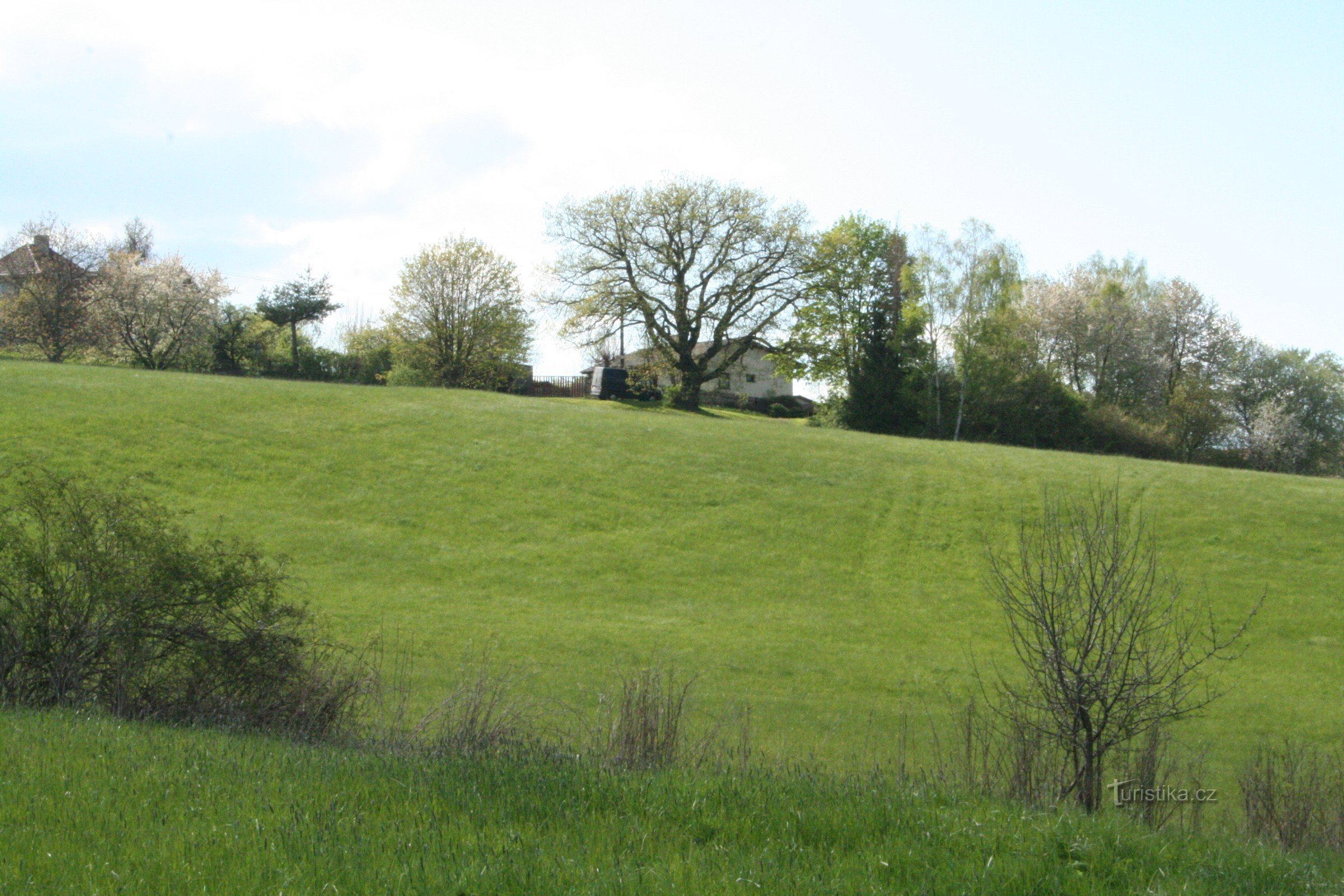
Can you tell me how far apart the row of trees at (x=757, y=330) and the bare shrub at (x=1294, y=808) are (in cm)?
4537

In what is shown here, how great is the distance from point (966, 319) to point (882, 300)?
699cm

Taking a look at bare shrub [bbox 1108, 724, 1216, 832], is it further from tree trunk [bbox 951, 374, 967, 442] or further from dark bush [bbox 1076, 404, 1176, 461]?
dark bush [bbox 1076, 404, 1176, 461]

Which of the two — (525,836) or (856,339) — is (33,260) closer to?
(856,339)

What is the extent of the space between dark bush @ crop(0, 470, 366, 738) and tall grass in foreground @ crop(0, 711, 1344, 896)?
2809mm

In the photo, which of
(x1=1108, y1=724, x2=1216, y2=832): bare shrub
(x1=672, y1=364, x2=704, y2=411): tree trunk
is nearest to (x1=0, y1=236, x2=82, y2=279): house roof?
(x1=672, y1=364, x2=704, y2=411): tree trunk

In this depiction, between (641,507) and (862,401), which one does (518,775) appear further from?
(862,401)

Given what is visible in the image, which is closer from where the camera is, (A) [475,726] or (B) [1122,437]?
(A) [475,726]

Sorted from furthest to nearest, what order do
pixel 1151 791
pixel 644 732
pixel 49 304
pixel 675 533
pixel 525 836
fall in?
1. pixel 49 304
2. pixel 675 533
3. pixel 644 732
4. pixel 1151 791
5. pixel 525 836

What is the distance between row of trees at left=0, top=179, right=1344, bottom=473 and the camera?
51906 mm

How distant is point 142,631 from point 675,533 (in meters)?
16.6

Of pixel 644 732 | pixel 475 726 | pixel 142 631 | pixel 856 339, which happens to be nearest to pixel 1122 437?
pixel 856 339

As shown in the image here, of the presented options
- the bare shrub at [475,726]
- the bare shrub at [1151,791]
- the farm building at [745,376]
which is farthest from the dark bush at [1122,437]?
the bare shrub at [475,726]

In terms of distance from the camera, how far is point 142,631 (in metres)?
9.52

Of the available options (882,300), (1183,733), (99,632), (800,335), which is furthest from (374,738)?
(882,300)
